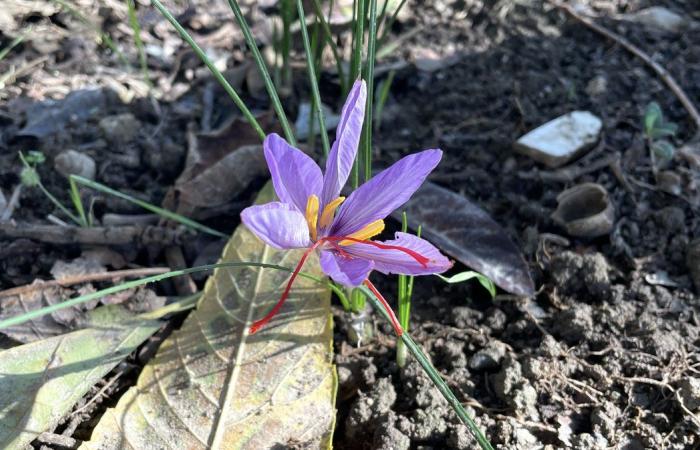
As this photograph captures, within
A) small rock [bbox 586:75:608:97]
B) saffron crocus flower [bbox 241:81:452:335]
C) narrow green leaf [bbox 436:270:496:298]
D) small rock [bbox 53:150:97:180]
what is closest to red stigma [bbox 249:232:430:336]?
saffron crocus flower [bbox 241:81:452:335]

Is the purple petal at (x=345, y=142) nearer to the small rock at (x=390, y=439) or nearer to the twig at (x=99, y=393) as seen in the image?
the small rock at (x=390, y=439)

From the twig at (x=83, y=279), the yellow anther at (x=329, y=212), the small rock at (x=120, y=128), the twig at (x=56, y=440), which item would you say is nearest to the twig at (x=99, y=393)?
the twig at (x=56, y=440)

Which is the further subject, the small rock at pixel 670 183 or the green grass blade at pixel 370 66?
the small rock at pixel 670 183

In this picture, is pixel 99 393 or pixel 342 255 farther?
pixel 99 393

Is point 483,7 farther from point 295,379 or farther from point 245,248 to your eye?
point 295,379

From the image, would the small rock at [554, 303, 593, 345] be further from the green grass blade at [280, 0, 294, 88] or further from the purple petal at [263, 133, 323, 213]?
the green grass blade at [280, 0, 294, 88]

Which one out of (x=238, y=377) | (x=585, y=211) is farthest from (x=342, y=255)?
(x=585, y=211)

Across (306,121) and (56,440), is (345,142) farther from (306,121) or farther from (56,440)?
(306,121)
